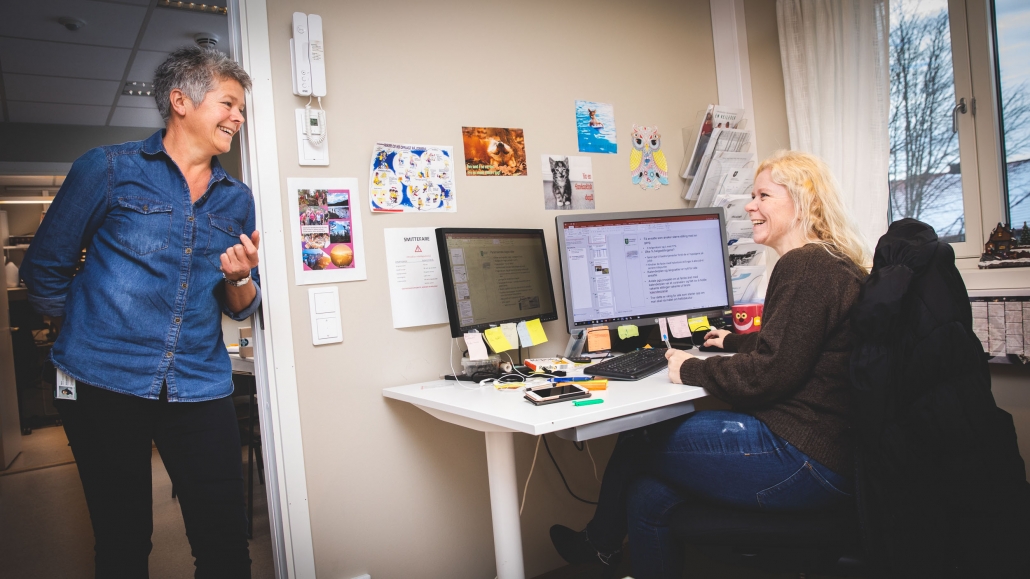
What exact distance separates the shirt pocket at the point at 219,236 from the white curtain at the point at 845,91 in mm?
2111

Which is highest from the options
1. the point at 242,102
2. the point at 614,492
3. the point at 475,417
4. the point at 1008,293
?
the point at 242,102

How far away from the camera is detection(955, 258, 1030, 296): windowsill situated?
1.91 m

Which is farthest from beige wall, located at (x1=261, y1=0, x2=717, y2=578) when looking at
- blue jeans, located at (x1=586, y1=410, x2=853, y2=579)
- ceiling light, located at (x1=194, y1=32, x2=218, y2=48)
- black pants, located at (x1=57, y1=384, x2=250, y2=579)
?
ceiling light, located at (x1=194, y1=32, x2=218, y2=48)

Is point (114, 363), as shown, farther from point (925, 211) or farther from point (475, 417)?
point (925, 211)

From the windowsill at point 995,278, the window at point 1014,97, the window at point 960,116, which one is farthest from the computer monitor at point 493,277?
the window at point 1014,97

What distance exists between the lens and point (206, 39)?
400cm

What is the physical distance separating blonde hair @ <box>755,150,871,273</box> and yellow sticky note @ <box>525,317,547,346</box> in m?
0.81

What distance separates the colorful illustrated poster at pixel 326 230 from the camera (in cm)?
171

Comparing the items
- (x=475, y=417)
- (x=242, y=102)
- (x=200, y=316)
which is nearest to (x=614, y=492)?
(x=475, y=417)

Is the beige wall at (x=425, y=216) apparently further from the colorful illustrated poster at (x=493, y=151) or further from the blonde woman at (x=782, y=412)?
the blonde woman at (x=782, y=412)

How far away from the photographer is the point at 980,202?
6.98 feet

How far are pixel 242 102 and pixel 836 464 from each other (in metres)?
1.60

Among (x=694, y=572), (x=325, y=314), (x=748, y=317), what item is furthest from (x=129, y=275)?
(x=694, y=572)

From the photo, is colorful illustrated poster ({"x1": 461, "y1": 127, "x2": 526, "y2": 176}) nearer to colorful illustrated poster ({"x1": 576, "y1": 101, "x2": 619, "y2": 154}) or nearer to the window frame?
colorful illustrated poster ({"x1": 576, "y1": 101, "x2": 619, "y2": 154})
